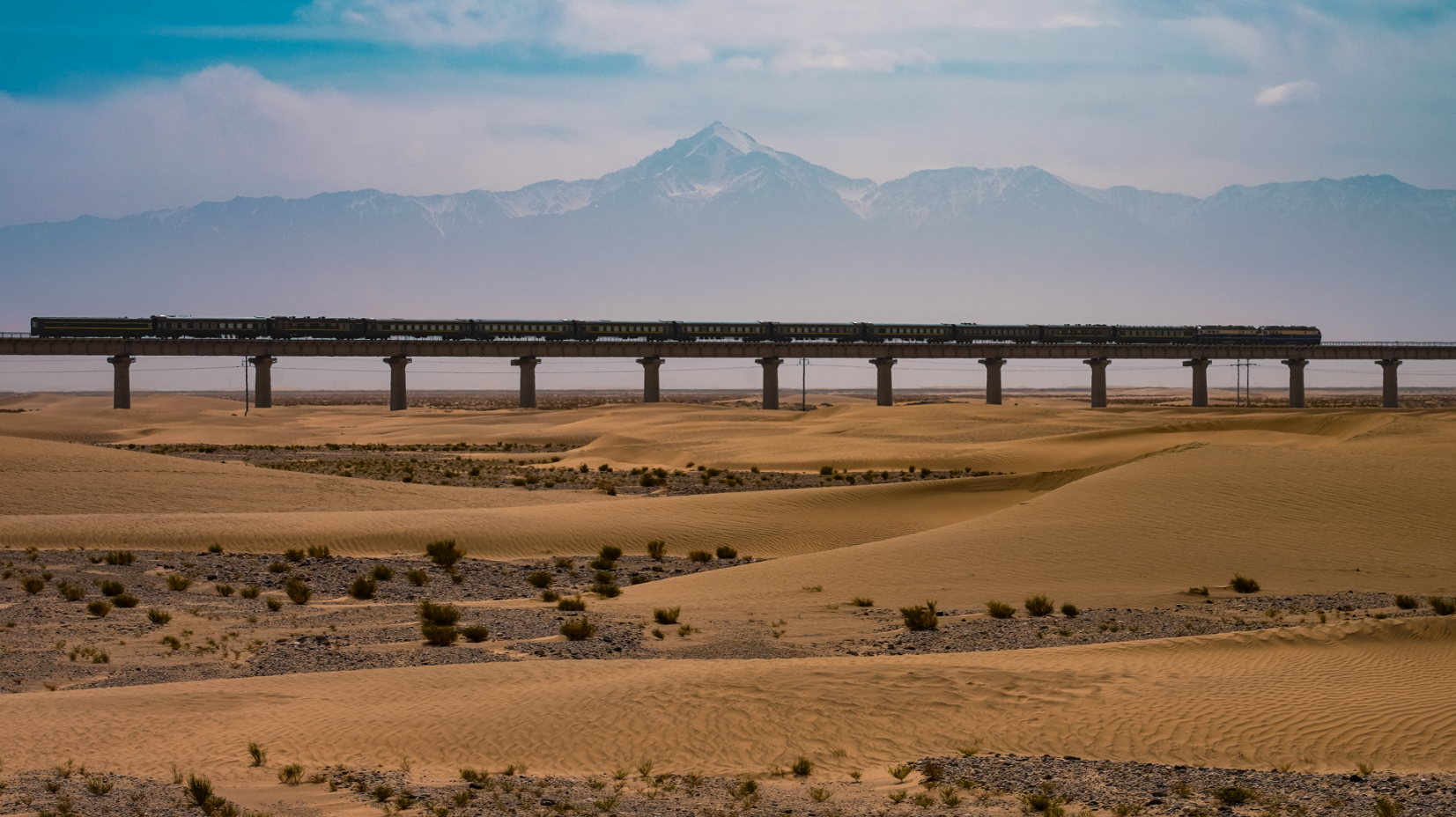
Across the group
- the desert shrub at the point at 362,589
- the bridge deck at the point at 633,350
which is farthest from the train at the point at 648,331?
the desert shrub at the point at 362,589

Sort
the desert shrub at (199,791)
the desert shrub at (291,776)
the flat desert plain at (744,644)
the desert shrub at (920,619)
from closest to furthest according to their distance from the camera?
1. the desert shrub at (199,791)
2. the desert shrub at (291,776)
3. the flat desert plain at (744,644)
4. the desert shrub at (920,619)

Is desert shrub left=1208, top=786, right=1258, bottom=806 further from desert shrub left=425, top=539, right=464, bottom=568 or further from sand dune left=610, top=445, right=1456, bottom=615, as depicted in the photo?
desert shrub left=425, top=539, right=464, bottom=568

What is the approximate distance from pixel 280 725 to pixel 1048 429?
59509 mm

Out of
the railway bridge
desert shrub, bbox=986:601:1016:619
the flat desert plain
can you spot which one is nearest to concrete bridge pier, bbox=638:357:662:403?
the railway bridge

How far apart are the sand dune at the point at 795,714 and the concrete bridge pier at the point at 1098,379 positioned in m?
93.5

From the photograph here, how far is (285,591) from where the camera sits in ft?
66.7

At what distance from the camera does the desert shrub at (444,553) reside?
23.8 metres

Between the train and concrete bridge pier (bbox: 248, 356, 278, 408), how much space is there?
293 cm

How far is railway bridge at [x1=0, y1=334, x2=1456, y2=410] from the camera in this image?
3548 inches

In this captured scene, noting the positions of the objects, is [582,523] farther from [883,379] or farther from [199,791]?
[883,379]

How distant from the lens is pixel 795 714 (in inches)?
441

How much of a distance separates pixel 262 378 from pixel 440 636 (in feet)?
295

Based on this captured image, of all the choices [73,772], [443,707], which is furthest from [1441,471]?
[73,772]

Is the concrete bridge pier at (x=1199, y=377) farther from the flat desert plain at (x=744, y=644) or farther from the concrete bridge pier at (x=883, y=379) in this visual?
the flat desert plain at (x=744, y=644)
